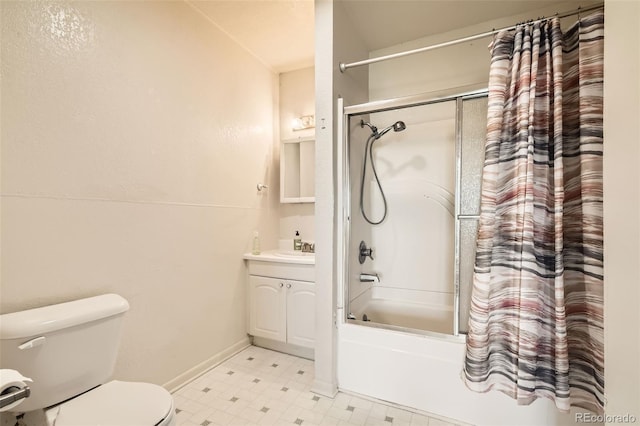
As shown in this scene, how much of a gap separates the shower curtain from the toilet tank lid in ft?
5.84

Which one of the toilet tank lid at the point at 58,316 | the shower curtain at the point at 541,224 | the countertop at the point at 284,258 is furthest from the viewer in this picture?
the countertop at the point at 284,258

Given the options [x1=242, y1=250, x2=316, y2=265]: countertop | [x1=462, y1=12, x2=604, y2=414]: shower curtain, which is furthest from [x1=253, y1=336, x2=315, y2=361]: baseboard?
[x1=462, y1=12, x2=604, y2=414]: shower curtain

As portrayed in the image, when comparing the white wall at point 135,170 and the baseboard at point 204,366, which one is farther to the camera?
the baseboard at point 204,366

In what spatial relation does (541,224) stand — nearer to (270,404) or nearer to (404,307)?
(404,307)

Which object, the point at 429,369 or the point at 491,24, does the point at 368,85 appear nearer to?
the point at 491,24

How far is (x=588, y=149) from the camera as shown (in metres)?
1.25

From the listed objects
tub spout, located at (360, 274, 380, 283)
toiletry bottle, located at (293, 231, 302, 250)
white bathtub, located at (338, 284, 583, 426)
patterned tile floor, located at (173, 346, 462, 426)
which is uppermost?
toiletry bottle, located at (293, 231, 302, 250)

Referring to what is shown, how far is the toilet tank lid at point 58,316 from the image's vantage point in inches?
43.1

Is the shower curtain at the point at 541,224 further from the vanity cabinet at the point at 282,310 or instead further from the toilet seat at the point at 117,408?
the toilet seat at the point at 117,408

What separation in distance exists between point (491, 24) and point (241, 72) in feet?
6.54

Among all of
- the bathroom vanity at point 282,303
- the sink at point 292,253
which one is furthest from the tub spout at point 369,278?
the sink at point 292,253

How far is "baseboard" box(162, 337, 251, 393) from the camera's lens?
1910 mm
